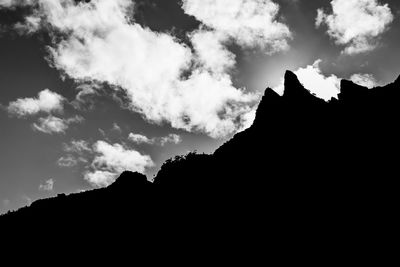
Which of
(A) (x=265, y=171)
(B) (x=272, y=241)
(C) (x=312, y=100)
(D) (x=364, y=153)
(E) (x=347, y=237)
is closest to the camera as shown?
(E) (x=347, y=237)

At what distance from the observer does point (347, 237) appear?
145 ft

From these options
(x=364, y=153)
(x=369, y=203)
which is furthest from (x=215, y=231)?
(x=364, y=153)

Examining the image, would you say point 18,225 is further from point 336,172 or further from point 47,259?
point 336,172

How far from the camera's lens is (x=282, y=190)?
56500mm

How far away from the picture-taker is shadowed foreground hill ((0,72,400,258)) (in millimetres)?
47594

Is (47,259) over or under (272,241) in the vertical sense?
over

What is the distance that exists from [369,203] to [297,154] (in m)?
16.4

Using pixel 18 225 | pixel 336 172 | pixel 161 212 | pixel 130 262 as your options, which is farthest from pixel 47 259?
pixel 336 172

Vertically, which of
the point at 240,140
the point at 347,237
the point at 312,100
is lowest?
the point at 347,237

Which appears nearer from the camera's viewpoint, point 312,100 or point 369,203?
point 369,203

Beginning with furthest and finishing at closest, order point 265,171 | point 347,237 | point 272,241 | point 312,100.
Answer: point 312,100
point 265,171
point 272,241
point 347,237

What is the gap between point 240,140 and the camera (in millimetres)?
71125

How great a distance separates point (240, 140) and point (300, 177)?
716 inches

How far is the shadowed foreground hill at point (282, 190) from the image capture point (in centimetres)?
4759
